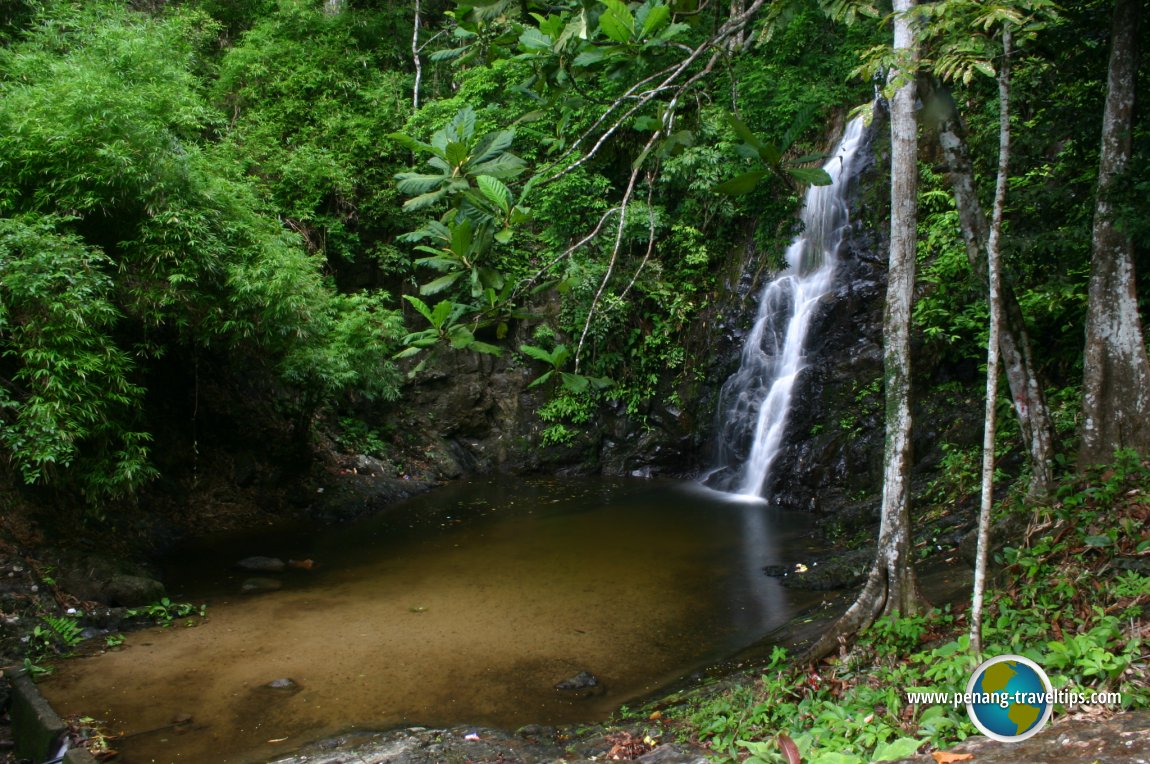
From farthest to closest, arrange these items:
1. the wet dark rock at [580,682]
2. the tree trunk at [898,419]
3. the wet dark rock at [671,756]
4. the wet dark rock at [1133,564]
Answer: the wet dark rock at [580,682]
the tree trunk at [898,419]
the wet dark rock at [1133,564]
the wet dark rock at [671,756]

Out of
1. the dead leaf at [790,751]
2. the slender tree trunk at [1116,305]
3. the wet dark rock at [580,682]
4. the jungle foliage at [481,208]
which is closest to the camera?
the dead leaf at [790,751]

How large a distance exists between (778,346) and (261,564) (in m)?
7.94

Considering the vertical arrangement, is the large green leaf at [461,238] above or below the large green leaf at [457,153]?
below

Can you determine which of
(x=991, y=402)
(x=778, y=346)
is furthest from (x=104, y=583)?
(x=778, y=346)

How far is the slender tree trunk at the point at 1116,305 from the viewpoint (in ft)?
15.7

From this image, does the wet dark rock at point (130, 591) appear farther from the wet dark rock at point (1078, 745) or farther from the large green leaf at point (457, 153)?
the wet dark rock at point (1078, 745)

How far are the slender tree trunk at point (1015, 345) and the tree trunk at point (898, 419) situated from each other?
40.9 inches

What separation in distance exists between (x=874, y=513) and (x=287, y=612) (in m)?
6.21

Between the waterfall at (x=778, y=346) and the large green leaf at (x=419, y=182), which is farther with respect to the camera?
the waterfall at (x=778, y=346)

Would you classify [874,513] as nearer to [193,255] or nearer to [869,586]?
[869,586]

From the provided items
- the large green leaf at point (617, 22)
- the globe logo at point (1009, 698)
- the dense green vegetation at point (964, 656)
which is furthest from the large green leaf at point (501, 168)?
the globe logo at point (1009, 698)

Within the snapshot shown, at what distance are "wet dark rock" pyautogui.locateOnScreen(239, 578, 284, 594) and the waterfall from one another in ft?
21.9

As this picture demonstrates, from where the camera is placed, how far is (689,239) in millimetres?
13500

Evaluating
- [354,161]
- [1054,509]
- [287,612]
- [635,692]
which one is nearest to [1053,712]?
[1054,509]
